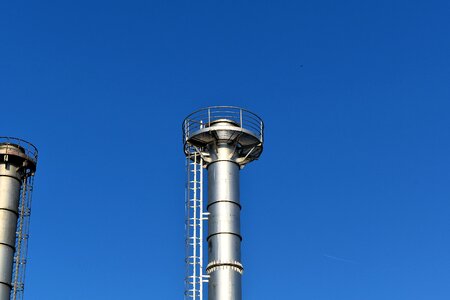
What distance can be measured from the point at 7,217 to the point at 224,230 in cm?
1569

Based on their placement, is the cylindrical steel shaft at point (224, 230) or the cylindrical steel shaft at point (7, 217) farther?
the cylindrical steel shaft at point (7, 217)

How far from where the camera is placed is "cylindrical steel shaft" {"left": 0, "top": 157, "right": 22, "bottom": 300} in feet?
160

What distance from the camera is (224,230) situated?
39656 millimetres

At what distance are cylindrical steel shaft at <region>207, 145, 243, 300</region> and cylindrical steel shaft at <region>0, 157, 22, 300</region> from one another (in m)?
14.1

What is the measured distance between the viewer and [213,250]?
3950 cm

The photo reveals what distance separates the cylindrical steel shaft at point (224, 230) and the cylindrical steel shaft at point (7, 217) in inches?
555

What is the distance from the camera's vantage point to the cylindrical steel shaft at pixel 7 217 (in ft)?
160

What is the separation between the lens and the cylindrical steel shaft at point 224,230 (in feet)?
127

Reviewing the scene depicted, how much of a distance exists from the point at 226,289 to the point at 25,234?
1729 centimetres

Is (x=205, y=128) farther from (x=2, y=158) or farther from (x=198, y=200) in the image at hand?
(x=2, y=158)

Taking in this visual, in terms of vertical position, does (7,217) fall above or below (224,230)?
above

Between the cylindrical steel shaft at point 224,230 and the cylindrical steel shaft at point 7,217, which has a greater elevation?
the cylindrical steel shaft at point 7,217

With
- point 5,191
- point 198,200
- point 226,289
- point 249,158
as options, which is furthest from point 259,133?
point 5,191

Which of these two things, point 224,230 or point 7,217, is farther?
point 7,217
